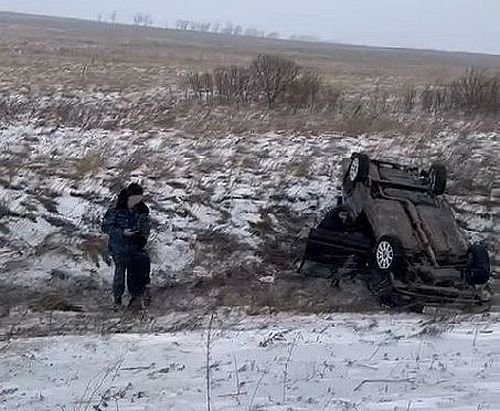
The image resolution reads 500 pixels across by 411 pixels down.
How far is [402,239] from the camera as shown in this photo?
9.20m

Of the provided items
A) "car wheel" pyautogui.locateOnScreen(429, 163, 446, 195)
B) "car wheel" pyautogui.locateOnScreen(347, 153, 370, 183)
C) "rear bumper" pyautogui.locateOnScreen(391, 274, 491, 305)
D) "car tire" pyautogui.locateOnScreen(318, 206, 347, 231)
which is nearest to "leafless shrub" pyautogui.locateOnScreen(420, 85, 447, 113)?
"car wheel" pyautogui.locateOnScreen(429, 163, 446, 195)

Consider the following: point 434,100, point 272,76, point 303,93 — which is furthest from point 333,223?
point 434,100

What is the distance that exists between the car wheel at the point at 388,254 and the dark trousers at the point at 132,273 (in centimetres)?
271

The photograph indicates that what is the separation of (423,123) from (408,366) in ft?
36.9

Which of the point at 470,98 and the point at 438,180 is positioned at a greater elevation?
the point at 470,98

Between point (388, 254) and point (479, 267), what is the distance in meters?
1.01

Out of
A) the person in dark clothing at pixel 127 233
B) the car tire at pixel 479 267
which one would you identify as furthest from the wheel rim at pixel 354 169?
the person in dark clothing at pixel 127 233

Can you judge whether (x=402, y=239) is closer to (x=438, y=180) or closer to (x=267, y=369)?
(x=438, y=180)

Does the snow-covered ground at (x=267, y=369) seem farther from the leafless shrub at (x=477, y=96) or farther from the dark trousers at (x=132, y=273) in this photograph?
the leafless shrub at (x=477, y=96)

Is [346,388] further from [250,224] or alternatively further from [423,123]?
[423,123]

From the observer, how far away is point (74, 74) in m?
22.6

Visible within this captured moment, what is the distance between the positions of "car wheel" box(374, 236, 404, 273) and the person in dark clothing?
269 centimetres

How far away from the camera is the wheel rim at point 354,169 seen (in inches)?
410

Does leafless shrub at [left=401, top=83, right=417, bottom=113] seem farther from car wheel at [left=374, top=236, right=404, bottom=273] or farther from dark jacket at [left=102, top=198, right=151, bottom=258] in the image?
dark jacket at [left=102, top=198, right=151, bottom=258]
